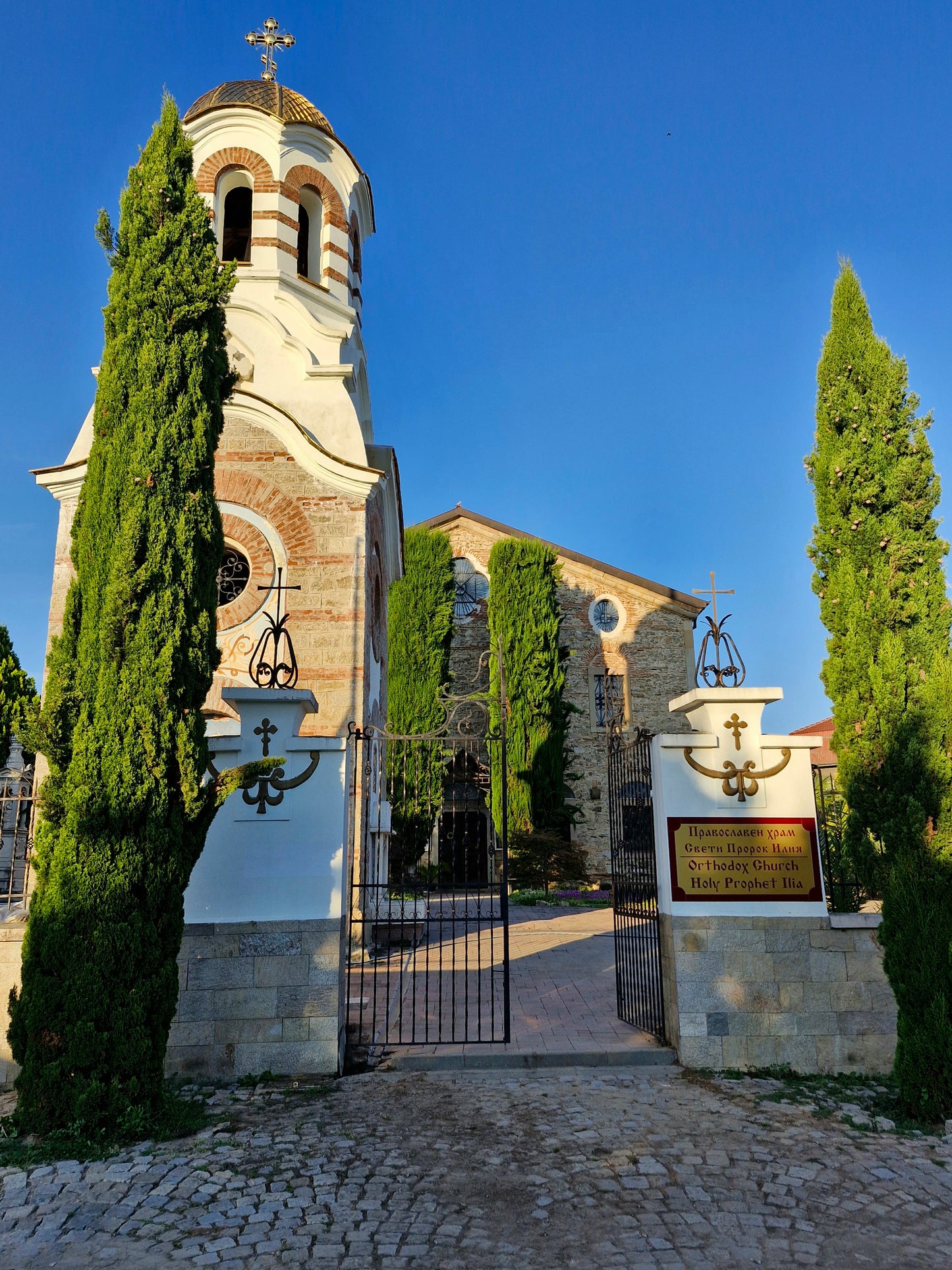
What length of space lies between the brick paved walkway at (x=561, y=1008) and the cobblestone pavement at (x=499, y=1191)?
0.83 meters

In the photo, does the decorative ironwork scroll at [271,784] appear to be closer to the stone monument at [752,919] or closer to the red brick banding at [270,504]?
the stone monument at [752,919]

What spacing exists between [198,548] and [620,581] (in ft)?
73.1

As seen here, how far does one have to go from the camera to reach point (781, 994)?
6074 mm

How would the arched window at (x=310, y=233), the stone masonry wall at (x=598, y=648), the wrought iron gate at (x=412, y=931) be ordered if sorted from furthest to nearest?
the stone masonry wall at (x=598, y=648), the arched window at (x=310, y=233), the wrought iron gate at (x=412, y=931)

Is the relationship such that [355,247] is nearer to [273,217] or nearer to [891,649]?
[273,217]

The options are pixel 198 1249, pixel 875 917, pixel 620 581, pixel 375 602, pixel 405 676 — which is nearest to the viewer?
pixel 198 1249

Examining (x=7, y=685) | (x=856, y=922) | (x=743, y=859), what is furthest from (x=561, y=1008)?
(x=7, y=685)

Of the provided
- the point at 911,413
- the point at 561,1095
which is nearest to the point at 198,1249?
the point at 561,1095

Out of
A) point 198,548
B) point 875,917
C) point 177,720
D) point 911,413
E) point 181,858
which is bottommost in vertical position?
point 875,917

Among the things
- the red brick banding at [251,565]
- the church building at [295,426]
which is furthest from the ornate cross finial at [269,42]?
the red brick banding at [251,565]

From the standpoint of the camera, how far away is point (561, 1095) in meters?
5.48

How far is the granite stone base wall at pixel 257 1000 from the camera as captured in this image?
589cm

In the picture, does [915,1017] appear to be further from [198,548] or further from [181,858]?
[198,548]

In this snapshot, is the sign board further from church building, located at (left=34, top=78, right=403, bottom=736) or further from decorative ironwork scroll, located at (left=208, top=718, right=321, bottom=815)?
church building, located at (left=34, top=78, right=403, bottom=736)
